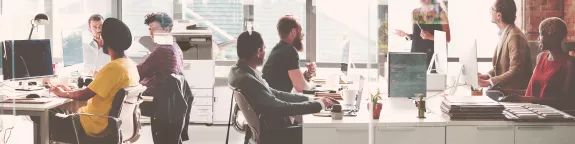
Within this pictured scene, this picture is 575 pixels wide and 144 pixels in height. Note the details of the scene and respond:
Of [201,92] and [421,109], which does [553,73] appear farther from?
[201,92]

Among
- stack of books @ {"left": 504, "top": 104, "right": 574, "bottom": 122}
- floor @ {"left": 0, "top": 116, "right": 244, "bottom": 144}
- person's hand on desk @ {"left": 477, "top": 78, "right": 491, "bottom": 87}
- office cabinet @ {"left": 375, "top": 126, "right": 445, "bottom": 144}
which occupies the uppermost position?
person's hand on desk @ {"left": 477, "top": 78, "right": 491, "bottom": 87}

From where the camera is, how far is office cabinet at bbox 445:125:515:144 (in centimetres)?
359

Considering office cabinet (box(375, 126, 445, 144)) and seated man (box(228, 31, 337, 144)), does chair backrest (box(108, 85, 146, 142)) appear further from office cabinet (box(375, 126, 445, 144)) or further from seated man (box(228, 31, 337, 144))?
office cabinet (box(375, 126, 445, 144))

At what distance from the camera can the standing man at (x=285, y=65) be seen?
4.48 m

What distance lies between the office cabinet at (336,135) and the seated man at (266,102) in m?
0.33

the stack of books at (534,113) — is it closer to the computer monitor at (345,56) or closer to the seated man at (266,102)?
the seated man at (266,102)

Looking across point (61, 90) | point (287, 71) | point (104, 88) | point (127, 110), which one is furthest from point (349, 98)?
point (61, 90)

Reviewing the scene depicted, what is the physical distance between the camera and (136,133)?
4.42m

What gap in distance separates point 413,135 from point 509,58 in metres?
1.03

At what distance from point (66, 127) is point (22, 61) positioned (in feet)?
1.90

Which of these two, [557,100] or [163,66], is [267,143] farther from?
[557,100]

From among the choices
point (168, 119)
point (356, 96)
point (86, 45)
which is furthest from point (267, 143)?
point (86, 45)

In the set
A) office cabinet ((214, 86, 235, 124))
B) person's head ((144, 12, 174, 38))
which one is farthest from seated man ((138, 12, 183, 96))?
office cabinet ((214, 86, 235, 124))

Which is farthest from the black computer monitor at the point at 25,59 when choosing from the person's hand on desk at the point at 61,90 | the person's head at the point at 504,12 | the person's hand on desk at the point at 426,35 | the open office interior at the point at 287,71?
the person's head at the point at 504,12
